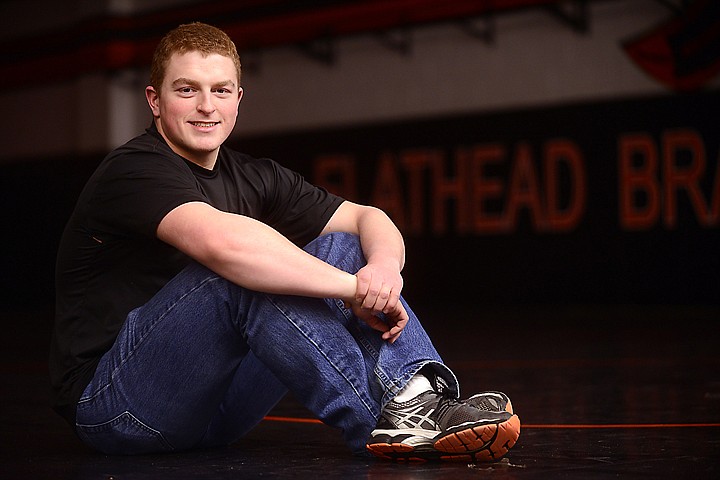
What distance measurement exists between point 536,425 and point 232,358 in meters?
0.92

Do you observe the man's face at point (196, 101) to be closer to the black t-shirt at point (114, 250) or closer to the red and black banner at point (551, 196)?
the black t-shirt at point (114, 250)

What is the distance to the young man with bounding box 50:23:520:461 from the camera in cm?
189

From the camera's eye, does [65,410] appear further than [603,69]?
No

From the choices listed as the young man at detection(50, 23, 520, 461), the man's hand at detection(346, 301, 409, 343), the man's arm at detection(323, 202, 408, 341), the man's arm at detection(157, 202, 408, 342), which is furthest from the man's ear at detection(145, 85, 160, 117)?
the man's hand at detection(346, 301, 409, 343)

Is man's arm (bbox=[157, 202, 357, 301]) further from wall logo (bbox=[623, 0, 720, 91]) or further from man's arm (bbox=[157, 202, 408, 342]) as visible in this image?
wall logo (bbox=[623, 0, 720, 91])

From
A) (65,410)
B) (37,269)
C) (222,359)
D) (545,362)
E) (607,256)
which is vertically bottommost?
(37,269)

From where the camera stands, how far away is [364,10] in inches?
374

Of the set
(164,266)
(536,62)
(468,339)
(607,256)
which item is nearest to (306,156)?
(536,62)

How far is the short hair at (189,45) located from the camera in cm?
213

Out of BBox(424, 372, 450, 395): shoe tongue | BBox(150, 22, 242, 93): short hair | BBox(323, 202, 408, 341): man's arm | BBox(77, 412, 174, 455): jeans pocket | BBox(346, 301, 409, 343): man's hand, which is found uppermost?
BBox(150, 22, 242, 93): short hair

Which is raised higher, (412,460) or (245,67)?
(412,460)

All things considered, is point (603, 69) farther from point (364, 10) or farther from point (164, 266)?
point (164, 266)

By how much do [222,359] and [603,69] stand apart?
696 cm

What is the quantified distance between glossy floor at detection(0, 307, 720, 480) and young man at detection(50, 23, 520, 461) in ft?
0.26
